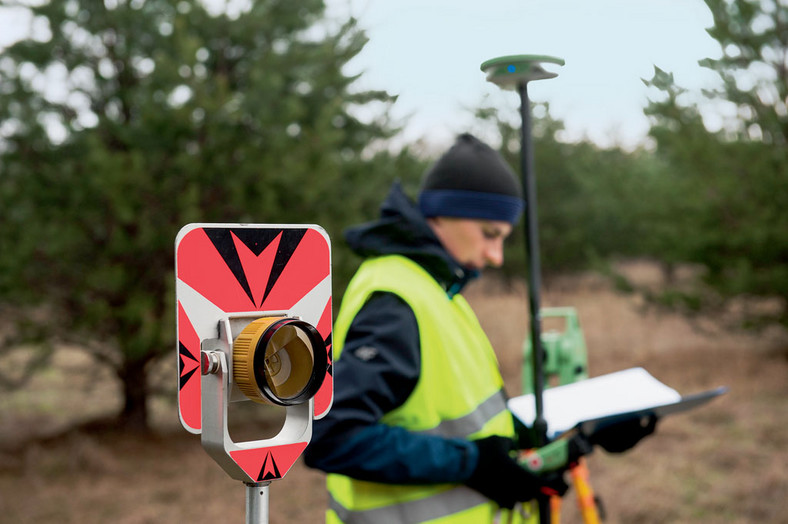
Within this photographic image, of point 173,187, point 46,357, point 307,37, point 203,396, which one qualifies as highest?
point 307,37

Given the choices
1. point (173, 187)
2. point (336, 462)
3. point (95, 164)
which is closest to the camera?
point (336, 462)

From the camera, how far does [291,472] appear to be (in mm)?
5961

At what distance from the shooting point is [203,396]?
3.30 feet

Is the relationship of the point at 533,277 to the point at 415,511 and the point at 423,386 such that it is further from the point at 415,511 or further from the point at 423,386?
the point at 415,511

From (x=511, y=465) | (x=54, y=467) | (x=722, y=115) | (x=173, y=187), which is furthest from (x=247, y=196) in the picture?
(x=722, y=115)

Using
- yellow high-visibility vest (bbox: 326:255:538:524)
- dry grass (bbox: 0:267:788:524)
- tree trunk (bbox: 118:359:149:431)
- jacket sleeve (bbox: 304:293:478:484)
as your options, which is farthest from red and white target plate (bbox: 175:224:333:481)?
tree trunk (bbox: 118:359:149:431)

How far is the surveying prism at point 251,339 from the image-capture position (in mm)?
979

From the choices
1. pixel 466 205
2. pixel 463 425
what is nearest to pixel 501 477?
pixel 463 425

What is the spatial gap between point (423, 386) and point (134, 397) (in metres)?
5.31

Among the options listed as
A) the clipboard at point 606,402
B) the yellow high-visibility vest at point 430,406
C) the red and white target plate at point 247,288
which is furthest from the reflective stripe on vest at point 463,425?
the red and white target plate at point 247,288

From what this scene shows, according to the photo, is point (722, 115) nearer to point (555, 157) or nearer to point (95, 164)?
point (555, 157)

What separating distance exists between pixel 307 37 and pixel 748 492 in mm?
5034

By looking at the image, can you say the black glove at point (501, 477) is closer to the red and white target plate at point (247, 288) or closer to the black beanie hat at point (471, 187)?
the black beanie hat at point (471, 187)

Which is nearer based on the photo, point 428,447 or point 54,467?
point 428,447
